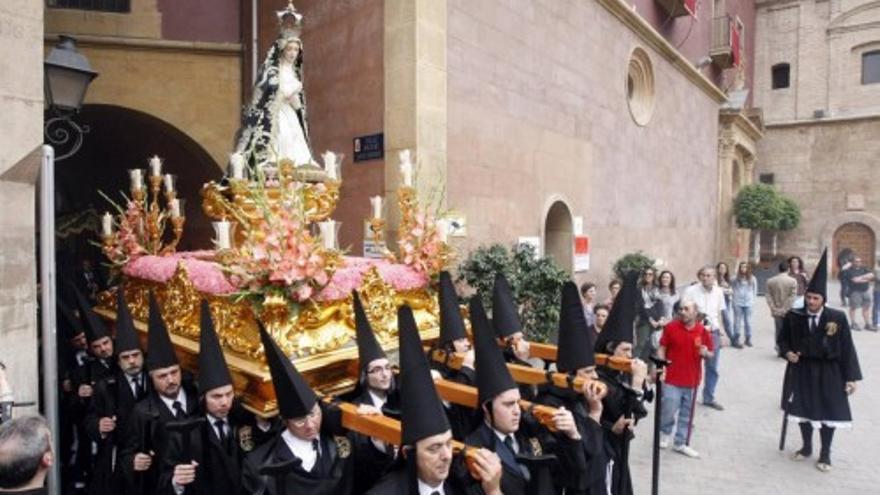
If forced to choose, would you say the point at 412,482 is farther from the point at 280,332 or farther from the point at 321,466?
the point at 280,332

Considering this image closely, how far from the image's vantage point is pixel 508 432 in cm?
306

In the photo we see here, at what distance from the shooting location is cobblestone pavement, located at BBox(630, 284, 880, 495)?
5402 mm

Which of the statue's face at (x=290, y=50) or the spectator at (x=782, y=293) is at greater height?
the statue's face at (x=290, y=50)

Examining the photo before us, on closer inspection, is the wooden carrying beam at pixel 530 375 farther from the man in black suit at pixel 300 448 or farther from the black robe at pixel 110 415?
the black robe at pixel 110 415

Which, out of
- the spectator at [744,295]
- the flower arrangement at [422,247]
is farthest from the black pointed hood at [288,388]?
the spectator at [744,295]

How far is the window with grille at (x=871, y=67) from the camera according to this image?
23984mm

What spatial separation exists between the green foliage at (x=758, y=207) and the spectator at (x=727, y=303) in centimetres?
1192

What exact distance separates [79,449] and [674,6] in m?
16.3

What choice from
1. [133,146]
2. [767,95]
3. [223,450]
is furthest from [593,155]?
[767,95]

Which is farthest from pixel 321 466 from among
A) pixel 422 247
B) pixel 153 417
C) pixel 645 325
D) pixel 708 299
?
pixel 708 299

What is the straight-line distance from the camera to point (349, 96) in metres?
7.82

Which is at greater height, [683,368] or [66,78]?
[66,78]

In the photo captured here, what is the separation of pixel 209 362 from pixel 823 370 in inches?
229

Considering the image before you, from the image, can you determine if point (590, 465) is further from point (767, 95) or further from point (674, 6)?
point (767, 95)
